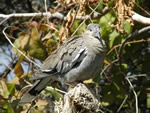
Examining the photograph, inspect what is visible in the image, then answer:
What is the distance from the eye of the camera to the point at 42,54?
4207mm

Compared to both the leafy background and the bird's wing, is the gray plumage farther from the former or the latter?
the leafy background

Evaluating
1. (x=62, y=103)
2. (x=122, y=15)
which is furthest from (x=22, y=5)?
(x=62, y=103)

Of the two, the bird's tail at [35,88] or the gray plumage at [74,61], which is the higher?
the gray plumage at [74,61]

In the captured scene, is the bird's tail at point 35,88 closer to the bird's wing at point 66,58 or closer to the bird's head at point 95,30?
the bird's wing at point 66,58

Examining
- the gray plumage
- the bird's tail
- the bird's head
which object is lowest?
the bird's tail

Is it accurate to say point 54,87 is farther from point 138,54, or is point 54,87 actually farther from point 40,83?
point 138,54

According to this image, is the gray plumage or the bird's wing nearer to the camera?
the gray plumage

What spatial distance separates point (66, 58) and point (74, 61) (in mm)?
137

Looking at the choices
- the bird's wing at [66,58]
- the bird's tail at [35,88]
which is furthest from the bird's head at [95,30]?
the bird's tail at [35,88]

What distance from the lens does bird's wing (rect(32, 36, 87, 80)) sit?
12.2 feet

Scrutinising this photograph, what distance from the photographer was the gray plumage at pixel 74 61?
3607mm

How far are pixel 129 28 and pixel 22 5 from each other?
8.47 feet

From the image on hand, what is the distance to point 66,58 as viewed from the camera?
381cm

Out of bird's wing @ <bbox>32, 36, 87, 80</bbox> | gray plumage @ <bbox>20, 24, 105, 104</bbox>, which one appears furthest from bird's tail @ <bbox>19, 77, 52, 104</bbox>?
bird's wing @ <bbox>32, 36, 87, 80</bbox>
